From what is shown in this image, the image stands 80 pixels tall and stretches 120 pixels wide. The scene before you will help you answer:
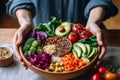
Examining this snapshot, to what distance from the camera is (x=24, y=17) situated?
1.21 meters

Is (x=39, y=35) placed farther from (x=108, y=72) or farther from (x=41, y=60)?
(x=108, y=72)

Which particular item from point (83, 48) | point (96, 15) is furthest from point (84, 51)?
point (96, 15)

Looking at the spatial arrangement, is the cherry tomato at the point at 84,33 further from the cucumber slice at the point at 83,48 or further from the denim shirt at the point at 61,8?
the denim shirt at the point at 61,8

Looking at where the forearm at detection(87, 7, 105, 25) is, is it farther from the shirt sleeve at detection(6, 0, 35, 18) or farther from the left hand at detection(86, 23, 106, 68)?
the shirt sleeve at detection(6, 0, 35, 18)

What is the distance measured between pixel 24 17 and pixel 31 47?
21 cm

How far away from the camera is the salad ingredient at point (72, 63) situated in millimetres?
978

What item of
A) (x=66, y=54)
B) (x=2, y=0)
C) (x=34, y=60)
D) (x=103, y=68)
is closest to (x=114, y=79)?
(x=103, y=68)

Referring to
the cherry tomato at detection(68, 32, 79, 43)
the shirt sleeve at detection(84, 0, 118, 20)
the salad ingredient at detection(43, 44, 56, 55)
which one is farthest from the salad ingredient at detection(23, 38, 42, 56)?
the shirt sleeve at detection(84, 0, 118, 20)

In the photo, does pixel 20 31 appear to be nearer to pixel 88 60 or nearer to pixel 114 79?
pixel 88 60

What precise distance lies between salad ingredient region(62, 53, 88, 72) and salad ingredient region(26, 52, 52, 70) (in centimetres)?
6

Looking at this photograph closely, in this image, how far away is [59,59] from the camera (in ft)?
3.39

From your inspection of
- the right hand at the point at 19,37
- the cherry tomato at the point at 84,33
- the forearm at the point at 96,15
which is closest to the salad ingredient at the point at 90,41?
the cherry tomato at the point at 84,33

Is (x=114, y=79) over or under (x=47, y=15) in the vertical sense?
under

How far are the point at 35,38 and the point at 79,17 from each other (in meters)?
0.35
